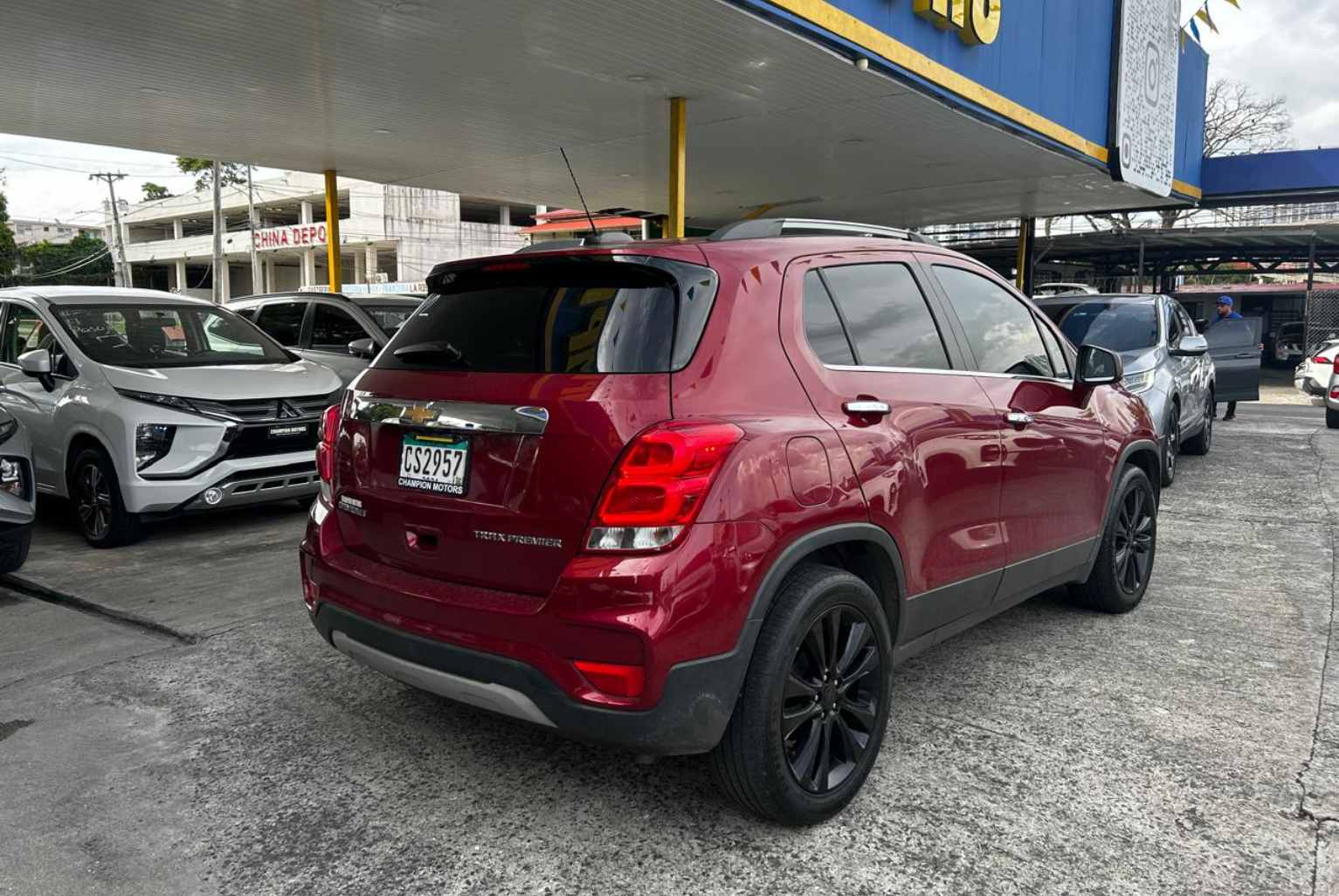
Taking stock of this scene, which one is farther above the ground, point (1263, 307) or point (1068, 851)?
point (1263, 307)

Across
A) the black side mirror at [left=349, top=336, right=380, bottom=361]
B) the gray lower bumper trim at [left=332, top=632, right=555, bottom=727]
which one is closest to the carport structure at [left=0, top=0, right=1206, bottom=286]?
the black side mirror at [left=349, top=336, right=380, bottom=361]

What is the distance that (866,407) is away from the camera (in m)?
3.02

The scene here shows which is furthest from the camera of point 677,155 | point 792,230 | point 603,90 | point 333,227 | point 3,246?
point 3,246

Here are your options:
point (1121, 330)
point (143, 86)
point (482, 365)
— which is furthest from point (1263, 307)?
point (482, 365)

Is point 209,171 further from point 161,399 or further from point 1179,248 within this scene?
point 161,399

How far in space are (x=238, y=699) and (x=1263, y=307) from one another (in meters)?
39.2

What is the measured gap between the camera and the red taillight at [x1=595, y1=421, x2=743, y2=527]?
248cm

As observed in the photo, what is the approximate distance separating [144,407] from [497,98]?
530 centimetres

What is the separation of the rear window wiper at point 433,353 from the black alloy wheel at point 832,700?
1333 mm

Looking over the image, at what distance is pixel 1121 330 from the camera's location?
29.8 ft

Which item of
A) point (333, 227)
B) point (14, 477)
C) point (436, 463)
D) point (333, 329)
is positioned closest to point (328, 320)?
point (333, 329)

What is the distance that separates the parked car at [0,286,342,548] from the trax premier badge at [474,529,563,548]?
4.50 meters

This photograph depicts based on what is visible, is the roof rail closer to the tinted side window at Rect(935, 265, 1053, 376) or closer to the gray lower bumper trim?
the tinted side window at Rect(935, 265, 1053, 376)

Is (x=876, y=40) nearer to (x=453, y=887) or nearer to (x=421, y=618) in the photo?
(x=421, y=618)
